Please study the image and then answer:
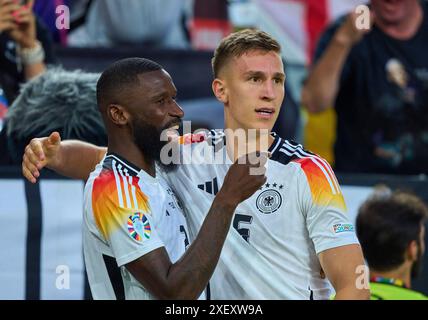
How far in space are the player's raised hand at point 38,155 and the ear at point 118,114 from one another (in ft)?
0.82

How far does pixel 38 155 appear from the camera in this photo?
12.4 ft

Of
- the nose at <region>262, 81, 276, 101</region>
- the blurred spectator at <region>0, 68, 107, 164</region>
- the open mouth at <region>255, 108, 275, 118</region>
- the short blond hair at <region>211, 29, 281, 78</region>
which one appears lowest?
the blurred spectator at <region>0, 68, 107, 164</region>

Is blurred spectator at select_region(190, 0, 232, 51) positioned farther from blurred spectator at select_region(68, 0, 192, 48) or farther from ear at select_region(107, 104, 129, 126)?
ear at select_region(107, 104, 129, 126)

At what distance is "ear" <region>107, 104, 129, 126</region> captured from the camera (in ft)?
11.8

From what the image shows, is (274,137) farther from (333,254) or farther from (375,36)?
(375,36)

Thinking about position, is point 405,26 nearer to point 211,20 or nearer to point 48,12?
point 211,20

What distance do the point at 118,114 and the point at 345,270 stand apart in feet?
3.31

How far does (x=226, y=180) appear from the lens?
3340mm

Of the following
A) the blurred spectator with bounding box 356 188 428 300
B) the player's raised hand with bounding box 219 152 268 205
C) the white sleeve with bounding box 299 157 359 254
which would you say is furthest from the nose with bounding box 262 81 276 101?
the blurred spectator with bounding box 356 188 428 300

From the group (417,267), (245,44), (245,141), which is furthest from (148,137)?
(417,267)

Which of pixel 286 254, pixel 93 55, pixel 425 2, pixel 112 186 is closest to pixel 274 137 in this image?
Result: pixel 286 254

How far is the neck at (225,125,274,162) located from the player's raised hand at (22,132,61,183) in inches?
27.0

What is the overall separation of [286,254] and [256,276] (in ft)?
0.48

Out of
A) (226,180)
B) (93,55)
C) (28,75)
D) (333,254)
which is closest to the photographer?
(226,180)
